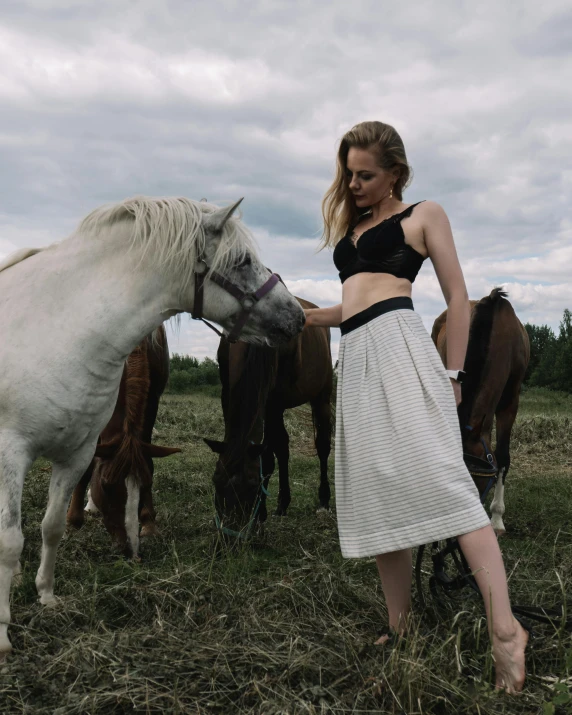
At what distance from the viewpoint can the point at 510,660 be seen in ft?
6.88

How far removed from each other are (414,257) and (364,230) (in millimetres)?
302

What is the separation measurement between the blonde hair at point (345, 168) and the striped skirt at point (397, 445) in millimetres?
554

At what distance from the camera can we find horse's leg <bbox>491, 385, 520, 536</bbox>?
206 inches

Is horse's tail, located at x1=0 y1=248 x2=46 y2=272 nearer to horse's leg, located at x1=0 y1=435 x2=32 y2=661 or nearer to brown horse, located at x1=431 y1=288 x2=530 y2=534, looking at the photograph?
horse's leg, located at x1=0 y1=435 x2=32 y2=661

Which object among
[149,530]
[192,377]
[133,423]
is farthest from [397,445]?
[192,377]

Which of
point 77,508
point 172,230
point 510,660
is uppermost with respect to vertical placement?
point 172,230

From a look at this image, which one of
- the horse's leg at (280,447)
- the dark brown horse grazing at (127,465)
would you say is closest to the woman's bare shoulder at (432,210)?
the dark brown horse grazing at (127,465)

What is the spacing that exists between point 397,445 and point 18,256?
2.14 metres

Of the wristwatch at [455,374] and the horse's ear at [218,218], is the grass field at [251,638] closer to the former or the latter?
the wristwatch at [455,374]

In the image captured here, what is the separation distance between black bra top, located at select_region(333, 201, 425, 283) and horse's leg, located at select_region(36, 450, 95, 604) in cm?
165

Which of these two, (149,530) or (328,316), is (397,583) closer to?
(328,316)

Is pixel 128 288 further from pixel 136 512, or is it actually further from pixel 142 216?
pixel 136 512

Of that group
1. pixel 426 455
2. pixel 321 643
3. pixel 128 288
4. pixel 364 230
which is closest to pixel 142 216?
pixel 128 288

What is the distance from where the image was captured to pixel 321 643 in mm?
2465
